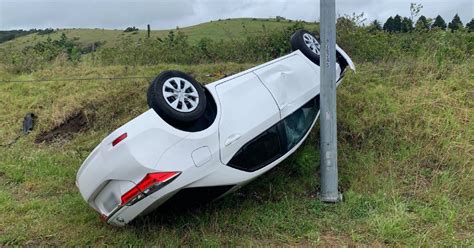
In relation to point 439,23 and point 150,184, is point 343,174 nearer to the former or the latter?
point 150,184

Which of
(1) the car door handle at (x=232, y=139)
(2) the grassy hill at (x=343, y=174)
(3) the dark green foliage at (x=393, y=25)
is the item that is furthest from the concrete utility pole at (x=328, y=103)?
→ (3) the dark green foliage at (x=393, y=25)

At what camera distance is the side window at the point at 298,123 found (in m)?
5.32

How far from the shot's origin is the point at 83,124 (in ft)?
31.1

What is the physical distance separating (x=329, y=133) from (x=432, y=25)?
634cm

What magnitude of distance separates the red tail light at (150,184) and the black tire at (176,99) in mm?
561

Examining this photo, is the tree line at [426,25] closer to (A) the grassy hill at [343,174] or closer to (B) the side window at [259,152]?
(A) the grassy hill at [343,174]

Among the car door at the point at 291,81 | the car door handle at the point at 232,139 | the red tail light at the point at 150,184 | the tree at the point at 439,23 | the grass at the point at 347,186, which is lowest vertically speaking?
the grass at the point at 347,186

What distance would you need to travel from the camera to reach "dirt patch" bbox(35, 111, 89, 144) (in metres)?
9.23

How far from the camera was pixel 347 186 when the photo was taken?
19.7 ft

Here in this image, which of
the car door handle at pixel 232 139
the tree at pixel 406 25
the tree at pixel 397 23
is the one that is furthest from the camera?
the tree at pixel 397 23

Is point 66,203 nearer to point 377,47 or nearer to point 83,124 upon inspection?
point 83,124

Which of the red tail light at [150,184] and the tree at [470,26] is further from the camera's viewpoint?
the tree at [470,26]

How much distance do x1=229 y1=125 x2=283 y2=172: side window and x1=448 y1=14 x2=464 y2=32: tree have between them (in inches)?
263

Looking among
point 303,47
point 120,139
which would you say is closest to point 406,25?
point 303,47
